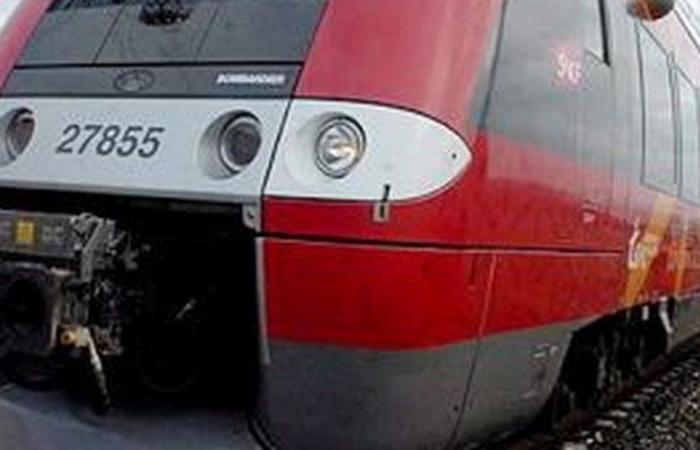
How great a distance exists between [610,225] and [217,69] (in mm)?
2179

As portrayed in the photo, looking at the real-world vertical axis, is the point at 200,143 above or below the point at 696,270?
above

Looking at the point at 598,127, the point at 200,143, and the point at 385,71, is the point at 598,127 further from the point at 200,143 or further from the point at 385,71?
the point at 200,143

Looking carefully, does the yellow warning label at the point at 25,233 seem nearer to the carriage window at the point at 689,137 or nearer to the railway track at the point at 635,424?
the railway track at the point at 635,424

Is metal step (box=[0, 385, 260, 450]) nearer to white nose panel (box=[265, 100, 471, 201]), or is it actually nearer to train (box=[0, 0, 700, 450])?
train (box=[0, 0, 700, 450])

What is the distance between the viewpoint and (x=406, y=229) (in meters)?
3.10

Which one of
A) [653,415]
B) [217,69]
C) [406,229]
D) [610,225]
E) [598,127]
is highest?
[217,69]

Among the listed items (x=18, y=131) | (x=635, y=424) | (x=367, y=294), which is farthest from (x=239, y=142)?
(x=635, y=424)

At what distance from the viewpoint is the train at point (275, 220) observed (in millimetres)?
3109

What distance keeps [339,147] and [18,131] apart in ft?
3.77

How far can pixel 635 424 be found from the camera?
6.93 meters

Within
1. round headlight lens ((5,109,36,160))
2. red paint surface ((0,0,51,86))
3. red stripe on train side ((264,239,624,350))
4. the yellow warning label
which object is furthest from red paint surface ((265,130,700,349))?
red paint surface ((0,0,51,86))

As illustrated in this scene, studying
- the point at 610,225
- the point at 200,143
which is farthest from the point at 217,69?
the point at 610,225

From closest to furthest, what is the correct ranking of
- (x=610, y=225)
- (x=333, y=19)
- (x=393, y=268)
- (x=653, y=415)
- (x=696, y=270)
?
(x=393, y=268) < (x=333, y=19) < (x=610, y=225) < (x=653, y=415) < (x=696, y=270)

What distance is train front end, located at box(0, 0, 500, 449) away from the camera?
3.10 m
